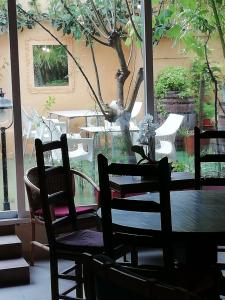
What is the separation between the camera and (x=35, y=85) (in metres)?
4.83

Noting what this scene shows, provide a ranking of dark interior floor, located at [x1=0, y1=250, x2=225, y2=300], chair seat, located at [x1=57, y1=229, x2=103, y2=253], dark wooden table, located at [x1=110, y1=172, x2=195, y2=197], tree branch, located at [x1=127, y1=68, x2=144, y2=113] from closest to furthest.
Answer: chair seat, located at [x1=57, y1=229, x2=103, y2=253]
dark interior floor, located at [x1=0, y1=250, x2=225, y2=300]
dark wooden table, located at [x1=110, y1=172, x2=195, y2=197]
tree branch, located at [x1=127, y1=68, x2=144, y2=113]

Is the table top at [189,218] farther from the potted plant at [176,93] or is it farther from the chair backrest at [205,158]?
the potted plant at [176,93]

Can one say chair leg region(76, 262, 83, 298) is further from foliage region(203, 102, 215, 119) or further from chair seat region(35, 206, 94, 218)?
foliage region(203, 102, 215, 119)

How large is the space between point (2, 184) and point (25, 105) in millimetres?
762

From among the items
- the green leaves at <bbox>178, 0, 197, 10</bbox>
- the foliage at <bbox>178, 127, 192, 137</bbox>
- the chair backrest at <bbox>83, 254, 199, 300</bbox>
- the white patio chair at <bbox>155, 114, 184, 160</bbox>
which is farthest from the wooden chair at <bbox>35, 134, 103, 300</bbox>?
the green leaves at <bbox>178, 0, 197, 10</bbox>

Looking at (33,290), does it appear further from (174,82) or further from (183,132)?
(174,82)

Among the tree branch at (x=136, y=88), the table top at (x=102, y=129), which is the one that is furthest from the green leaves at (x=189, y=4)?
the table top at (x=102, y=129)

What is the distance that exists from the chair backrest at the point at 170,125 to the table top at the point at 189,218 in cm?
188

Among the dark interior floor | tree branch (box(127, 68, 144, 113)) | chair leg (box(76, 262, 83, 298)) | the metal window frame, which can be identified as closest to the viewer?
chair leg (box(76, 262, 83, 298))

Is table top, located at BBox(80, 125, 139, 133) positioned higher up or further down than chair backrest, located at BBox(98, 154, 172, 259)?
higher up

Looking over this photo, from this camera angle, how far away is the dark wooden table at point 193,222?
8.37 feet

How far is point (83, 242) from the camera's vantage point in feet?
10.6

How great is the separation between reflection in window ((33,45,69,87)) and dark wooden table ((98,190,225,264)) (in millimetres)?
1960

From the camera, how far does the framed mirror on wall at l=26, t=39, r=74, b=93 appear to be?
190 inches
